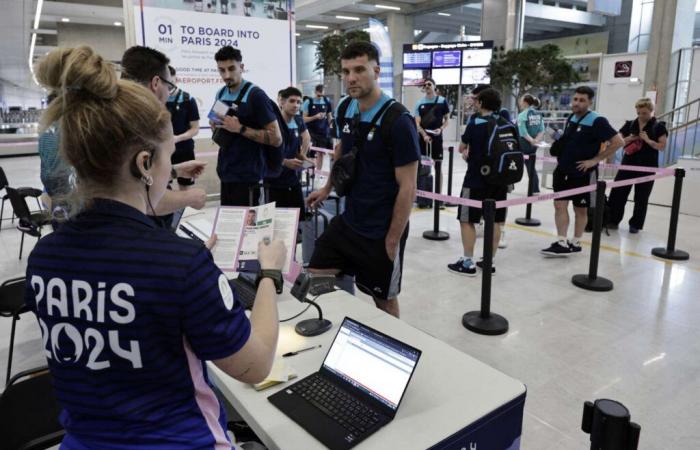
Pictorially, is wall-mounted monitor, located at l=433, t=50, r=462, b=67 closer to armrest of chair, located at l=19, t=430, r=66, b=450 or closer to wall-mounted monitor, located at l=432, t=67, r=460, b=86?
wall-mounted monitor, located at l=432, t=67, r=460, b=86

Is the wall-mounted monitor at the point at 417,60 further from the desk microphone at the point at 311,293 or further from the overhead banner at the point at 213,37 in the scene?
the desk microphone at the point at 311,293

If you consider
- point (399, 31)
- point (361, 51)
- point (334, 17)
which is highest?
point (334, 17)

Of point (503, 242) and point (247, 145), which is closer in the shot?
point (247, 145)

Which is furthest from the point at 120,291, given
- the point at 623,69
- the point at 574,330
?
the point at 623,69

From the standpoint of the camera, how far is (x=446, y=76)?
13977mm

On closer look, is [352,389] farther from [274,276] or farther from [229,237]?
[229,237]

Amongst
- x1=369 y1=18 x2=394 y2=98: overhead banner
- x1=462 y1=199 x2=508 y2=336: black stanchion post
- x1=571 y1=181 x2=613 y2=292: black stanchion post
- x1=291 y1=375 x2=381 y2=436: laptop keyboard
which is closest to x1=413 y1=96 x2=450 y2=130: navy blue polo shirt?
x1=571 y1=181 x2=613 y2=292: black stanchion post

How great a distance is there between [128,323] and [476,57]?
1368 centimetres

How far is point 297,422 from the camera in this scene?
1282 mm

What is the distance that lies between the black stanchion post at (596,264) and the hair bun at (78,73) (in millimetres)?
3743

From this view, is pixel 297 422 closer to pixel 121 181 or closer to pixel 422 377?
pixel 422 377

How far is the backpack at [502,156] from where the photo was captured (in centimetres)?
403

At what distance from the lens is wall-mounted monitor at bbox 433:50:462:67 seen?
13.6 meters

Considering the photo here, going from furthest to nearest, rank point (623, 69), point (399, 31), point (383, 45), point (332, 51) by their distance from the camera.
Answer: point (399, 31), point (332, 51), point (383, 45), point (623, 69)
